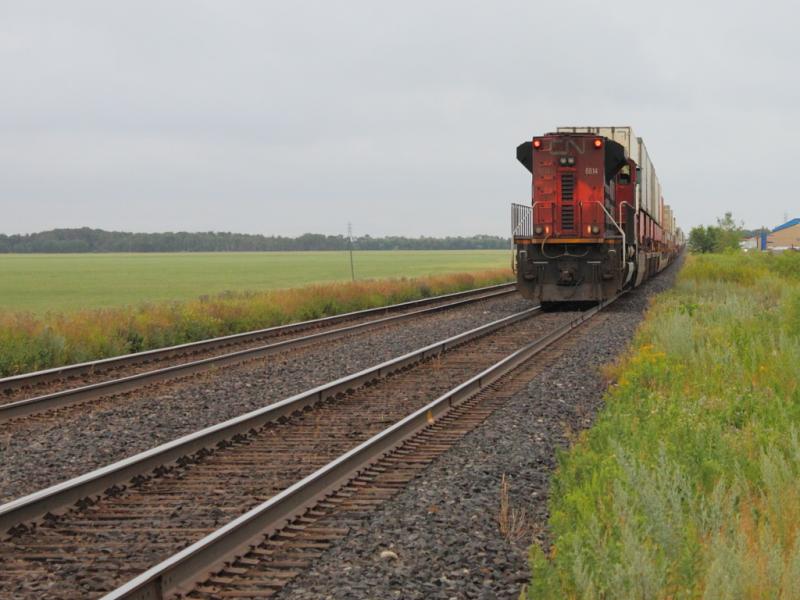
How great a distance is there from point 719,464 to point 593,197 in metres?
14.0

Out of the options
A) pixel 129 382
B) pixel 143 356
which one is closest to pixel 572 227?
pixel 143 356

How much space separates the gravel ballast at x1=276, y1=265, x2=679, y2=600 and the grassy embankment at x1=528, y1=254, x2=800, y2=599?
0.84 ft

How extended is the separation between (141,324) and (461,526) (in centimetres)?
1228

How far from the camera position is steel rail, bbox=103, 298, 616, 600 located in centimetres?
389

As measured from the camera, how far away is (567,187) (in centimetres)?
1900

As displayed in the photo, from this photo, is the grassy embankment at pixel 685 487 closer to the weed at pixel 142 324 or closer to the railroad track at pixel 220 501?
the railroad track at pixel 220 501

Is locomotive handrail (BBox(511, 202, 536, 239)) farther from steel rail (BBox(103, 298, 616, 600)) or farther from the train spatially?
steel rail (BBox(103, 298, 616, 600))

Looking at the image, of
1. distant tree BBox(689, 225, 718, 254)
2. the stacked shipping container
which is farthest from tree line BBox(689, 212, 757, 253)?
the stacked shipping container

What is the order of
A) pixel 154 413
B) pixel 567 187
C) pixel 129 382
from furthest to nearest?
pixel 567 187 → pixel 129 382 → pixel 154 413

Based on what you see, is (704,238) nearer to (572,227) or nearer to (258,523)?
(572,227)

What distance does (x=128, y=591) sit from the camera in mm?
3699

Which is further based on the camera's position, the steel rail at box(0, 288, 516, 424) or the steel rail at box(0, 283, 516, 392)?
the steel rail at box(0, 283, 516, 392)

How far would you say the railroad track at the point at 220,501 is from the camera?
4.25 metres

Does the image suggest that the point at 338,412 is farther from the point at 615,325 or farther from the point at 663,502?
the point at 615,325
